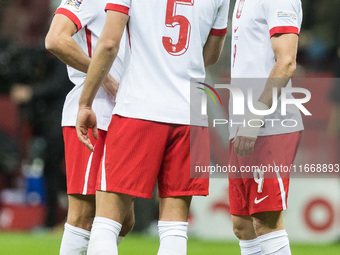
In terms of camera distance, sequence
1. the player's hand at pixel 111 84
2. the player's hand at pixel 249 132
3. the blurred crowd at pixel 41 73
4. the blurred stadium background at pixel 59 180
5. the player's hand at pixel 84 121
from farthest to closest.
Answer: the blurred crowd at pixel 41 73 → the blurred stadium background at pixel 59 180 → the player's hand at pixel 111 84 → the player's hand at pixel 249 132 → the player's hand at pixel 84 121

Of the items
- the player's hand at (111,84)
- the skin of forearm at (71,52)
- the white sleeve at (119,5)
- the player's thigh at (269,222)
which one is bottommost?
the player's thigh at (269,222)

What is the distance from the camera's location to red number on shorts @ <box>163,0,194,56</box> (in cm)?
344

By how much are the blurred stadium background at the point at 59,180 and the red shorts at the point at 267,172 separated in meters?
3.41

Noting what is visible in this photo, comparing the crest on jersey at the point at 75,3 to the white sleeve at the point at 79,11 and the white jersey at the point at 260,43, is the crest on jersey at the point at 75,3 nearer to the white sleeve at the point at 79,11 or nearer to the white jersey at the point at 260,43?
the white sleeve at the point at 79,11

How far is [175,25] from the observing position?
11.4ft

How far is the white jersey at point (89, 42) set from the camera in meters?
3.97

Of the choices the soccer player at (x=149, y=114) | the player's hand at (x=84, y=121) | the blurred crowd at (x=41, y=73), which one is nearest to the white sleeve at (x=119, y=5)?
the soccer player at (x=149, y=114)

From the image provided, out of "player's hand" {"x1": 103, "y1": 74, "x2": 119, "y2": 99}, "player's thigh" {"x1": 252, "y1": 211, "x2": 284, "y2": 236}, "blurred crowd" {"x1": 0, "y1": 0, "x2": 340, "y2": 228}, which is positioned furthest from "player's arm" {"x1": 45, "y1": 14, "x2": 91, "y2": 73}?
"blurred crowd" {"x1": 0, "y1": 0, "x2": 340, "y2": 228}

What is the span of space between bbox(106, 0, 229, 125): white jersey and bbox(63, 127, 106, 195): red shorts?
0.53 metres

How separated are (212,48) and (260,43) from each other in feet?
1.03

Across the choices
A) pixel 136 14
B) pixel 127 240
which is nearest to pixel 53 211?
pixel 127 240

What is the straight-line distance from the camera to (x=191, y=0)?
11.4 feet

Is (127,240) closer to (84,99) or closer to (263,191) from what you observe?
(263,191)

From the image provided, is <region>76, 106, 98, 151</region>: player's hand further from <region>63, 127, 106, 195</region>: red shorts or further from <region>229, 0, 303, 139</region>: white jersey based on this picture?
<region>229, 0, 303, 139</region>: white jersey
